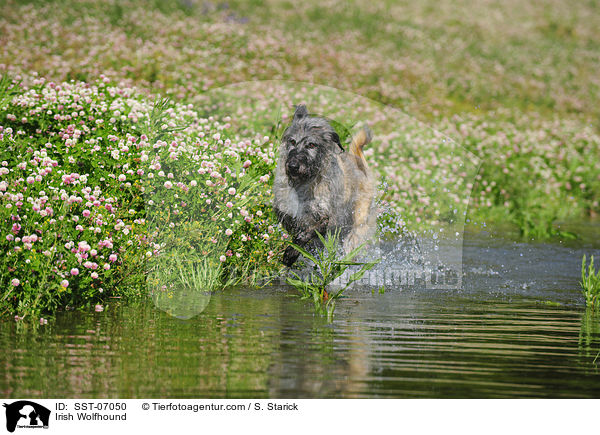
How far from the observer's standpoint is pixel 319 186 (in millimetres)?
8852

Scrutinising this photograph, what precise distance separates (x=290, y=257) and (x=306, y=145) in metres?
1.18

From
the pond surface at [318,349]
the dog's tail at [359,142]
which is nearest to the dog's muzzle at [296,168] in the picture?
the dog's tail at [359,142]

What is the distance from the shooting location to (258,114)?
1335 cm

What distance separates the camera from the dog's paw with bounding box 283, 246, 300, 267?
9016mm

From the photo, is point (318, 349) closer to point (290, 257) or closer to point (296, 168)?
point (296, 168)

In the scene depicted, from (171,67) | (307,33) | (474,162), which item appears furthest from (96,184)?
(307,33)

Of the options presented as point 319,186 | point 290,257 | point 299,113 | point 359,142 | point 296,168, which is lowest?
point 290,257

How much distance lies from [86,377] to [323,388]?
141cm

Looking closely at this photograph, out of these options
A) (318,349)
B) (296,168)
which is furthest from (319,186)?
(318,349)
